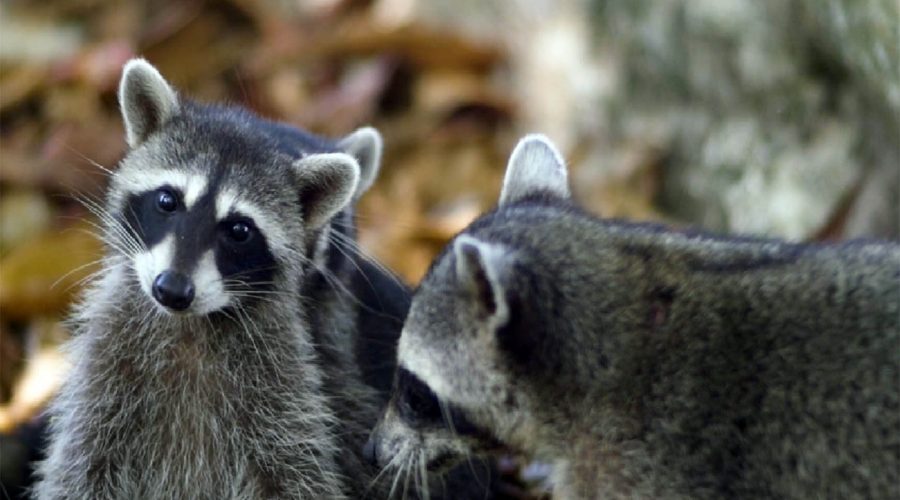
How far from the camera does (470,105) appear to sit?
28.5 ft

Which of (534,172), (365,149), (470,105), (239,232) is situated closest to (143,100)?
(239,232)

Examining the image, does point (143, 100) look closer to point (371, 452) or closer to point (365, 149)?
point (365, 149)

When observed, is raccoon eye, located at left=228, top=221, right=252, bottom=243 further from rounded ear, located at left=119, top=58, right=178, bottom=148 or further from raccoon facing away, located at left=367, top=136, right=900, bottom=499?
raccoon facing away, located at left=367, top=136, right=900, bottom=499

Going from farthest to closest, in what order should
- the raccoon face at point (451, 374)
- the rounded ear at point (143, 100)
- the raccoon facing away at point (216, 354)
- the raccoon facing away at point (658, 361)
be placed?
1. the rounded ear at point (143, 100)
2. the raccoon facing away at point (216, 354)
3. the raccoon face at point (451, 374)
4. the raccoon facing away at point (658, 361)

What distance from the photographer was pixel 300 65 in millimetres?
8891

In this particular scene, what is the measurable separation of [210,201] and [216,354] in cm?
59

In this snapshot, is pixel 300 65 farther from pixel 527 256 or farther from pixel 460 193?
pixel 527 256

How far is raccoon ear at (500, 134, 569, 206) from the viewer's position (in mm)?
4891

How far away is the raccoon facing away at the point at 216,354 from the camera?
196 inches

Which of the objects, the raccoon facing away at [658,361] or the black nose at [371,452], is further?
the black nose at [371,452]

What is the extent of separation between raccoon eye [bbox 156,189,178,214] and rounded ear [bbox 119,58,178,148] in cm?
43

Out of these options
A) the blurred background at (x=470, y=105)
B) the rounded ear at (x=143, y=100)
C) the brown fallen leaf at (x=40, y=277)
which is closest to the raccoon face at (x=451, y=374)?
the rounded ear at (x=143, y=100)

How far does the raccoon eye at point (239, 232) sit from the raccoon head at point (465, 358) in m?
0.77

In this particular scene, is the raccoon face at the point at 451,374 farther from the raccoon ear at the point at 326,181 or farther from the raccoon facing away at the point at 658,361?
the raccoon ear at the point at 326,181
